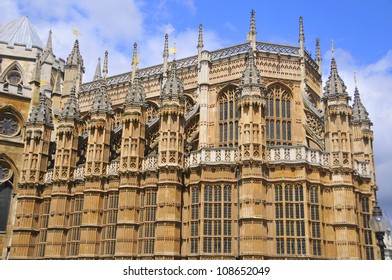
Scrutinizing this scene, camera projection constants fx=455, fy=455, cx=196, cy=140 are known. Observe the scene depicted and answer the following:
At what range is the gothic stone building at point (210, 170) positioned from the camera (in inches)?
1123

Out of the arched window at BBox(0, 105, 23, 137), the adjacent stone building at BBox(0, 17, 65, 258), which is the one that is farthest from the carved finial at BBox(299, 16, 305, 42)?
the arched window at BBox(0, 105, 23, 137)

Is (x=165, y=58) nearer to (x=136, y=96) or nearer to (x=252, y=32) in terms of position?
(x=136, y=96)

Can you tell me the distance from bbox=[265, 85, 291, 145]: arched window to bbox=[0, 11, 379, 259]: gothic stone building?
0.09m

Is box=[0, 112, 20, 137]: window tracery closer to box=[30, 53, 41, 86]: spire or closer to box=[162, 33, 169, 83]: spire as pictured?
box=[30, 53, 41, 86]: spire

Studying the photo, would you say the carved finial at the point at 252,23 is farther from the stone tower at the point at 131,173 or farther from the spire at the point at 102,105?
the spire at the point at 102,105

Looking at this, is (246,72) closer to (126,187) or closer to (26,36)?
(126,187)

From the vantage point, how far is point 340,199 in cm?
2883

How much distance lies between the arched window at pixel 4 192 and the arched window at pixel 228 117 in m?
21.2

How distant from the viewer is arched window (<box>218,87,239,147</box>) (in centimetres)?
3429

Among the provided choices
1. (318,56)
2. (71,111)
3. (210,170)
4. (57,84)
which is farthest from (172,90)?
(57,84)

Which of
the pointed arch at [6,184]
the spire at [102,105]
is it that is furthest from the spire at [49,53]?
the spire at [102,105]

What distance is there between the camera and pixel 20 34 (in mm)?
52938
